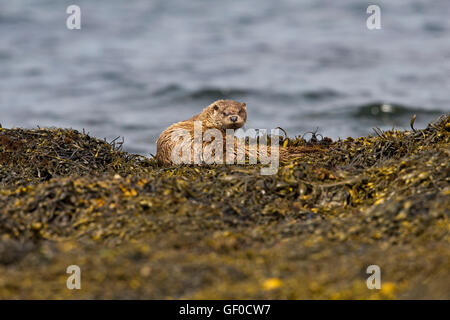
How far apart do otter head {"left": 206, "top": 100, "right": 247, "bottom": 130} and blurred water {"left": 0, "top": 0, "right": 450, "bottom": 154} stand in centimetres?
724

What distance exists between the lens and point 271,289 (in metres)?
4.43

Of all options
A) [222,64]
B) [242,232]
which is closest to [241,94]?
[222,64]

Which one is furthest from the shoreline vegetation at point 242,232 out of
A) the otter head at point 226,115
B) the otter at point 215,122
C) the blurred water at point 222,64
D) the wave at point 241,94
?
the wave at point 241,94

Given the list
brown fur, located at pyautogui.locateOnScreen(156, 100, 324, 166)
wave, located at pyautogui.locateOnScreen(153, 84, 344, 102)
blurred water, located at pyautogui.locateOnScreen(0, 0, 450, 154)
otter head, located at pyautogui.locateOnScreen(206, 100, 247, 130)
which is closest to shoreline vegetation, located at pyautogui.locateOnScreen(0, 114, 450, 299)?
brown fur, located at pyautogui.locateOnScreen(156, 100, 324, 166)

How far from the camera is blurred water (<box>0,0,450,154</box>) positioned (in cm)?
1998

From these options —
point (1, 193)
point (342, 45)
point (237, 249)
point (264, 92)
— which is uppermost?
point (342, 45)

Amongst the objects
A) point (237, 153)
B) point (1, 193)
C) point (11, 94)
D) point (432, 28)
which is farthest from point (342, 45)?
point (1, 193)

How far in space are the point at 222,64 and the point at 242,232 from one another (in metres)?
20.5

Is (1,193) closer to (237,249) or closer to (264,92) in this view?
(237,249)

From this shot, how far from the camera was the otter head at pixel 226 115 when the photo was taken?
9.34m

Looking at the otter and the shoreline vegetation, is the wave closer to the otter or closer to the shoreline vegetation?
the otter

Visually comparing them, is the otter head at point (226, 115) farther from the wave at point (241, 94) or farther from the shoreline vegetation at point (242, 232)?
the wave at point (241, 94)

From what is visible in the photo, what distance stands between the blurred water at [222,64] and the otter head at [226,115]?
7.24 meters
